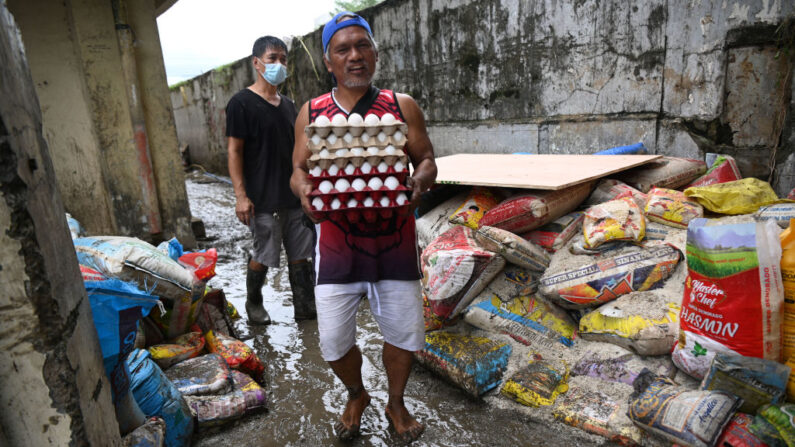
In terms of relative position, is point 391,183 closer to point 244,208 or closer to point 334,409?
point 334,409

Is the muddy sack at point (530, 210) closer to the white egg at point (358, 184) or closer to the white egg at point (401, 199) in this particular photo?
the white egg at point (401, 199)

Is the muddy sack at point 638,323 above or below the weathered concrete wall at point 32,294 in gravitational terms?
below

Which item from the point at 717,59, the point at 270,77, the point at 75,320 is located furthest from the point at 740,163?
the point at 75,320

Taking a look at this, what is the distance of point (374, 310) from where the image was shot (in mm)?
1955

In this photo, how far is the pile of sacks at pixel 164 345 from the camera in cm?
159

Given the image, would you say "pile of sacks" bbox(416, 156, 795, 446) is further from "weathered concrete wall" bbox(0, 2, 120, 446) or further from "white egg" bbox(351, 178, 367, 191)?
"weathered concrete wall" bbox(0, 2, 120, 446)

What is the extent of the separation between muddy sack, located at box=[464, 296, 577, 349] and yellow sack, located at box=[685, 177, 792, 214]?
107 centimetres

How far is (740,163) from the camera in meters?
3.22

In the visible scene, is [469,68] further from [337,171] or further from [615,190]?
[337,171]

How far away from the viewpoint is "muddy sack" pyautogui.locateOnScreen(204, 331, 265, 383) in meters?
2.39

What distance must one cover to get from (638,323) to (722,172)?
164 centimetres

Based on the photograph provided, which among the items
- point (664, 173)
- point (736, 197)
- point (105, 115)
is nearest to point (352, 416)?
point (736, 197)

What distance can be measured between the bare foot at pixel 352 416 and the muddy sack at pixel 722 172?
2.70 m

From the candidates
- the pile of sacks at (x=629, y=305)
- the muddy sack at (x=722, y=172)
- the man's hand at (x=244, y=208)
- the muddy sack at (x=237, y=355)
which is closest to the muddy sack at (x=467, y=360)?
the pile of sacks at (x=629, y=305)
